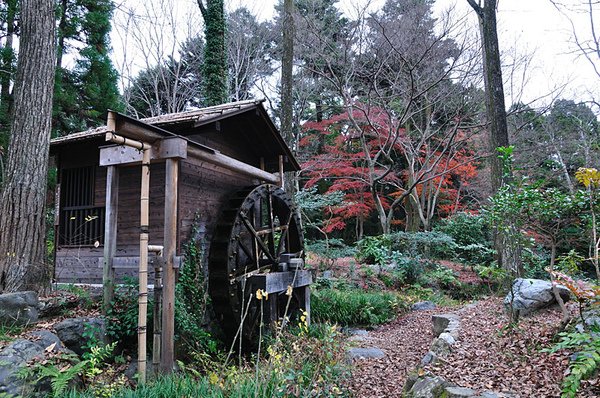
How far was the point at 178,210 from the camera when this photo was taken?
19.6 feet

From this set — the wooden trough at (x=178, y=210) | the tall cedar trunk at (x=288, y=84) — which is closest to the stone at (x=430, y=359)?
the wooden trough at (x=178, y=210)

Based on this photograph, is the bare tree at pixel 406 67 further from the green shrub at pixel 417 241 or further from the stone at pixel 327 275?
the stone at pixel 327 275

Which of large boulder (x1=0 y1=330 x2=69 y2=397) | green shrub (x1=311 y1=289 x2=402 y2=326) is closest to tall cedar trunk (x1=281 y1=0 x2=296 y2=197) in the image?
green shrub (x1=311 y1=289 x2=402 y2=326)

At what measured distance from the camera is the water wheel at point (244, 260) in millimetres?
6238

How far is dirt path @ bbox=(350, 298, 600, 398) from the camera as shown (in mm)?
3246

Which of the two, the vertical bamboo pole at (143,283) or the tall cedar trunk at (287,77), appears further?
the tall cedar trunk at (287,77)

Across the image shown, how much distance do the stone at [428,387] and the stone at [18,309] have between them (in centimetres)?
416

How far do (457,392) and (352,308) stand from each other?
5317mm

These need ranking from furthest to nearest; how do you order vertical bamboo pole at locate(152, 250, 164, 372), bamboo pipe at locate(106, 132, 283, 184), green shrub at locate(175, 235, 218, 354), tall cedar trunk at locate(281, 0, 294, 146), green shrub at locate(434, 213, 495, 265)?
green shrub at locate(434, 213, 495, 265)
tall cedar trunk at locate(281, 0, 294, 146)
green shrub at locate(175, 235, 218, 354)
vertical bamboo pole at locate(152, 250, 164, 372)
bamboo pipe at locate(106, 132, 283, 184)

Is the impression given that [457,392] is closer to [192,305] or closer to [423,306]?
[192,305]

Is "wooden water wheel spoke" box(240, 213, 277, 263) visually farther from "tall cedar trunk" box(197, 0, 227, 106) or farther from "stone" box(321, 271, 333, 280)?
"tall cedar trunk" box(197, 0, 227, 106)

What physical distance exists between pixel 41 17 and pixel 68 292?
3899 millimetres

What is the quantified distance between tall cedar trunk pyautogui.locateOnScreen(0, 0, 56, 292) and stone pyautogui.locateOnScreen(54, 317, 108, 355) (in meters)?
1.04

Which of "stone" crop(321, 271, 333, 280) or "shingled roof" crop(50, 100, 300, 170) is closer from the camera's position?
"shingled roof" crop(50, 100, 300, 170)
